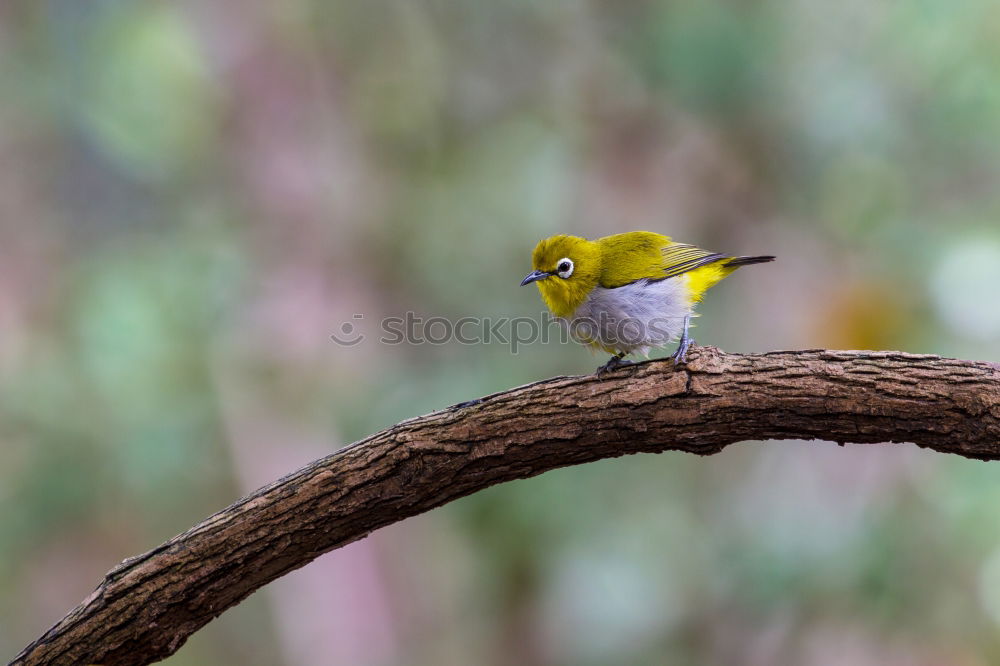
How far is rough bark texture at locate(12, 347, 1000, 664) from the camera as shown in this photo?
12.2ft

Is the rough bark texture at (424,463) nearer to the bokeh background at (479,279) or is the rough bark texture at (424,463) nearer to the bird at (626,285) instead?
the bird at (626,285)

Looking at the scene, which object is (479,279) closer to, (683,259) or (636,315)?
(683,259)

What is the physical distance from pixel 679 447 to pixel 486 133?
4633mm

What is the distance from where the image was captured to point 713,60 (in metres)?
6.73

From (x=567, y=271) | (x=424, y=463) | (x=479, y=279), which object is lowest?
(x=424, y=463)

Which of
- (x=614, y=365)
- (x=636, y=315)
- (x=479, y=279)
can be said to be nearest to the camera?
(x=614, y=365)

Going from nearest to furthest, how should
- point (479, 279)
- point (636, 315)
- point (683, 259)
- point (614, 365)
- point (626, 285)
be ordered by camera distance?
point (614, 365) < point (636, 315) < point (626, 285) < point (683, 259) < point (479, 279)

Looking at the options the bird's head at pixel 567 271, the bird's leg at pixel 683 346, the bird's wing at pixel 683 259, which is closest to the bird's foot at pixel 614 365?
the bird's leg at pixel 683 346

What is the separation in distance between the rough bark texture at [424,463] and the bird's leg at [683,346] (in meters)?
0.07

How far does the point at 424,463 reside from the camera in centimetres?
379

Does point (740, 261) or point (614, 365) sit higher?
point (740, 261)

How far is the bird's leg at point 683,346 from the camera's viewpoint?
3.86m

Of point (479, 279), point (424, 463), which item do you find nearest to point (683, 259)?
point (424, 463)

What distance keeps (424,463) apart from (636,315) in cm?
143
